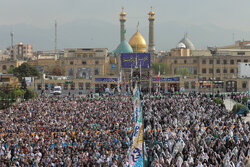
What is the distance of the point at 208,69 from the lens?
75.1 metres

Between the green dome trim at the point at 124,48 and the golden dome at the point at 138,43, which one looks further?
the golden dome at the point at 138,43

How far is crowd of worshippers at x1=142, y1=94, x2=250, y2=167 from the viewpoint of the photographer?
14005mm

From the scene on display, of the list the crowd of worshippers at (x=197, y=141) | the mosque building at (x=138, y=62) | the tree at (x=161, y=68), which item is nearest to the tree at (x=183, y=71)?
the mosque building at (x=138, y=62)

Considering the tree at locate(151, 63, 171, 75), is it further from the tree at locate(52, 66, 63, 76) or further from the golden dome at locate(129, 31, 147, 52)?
the tree at locate(52, 66, 63, 76)

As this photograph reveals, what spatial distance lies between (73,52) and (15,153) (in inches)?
2482

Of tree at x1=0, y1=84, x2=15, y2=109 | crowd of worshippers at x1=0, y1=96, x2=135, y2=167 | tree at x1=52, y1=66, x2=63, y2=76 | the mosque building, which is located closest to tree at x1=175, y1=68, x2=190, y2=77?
the mosque building

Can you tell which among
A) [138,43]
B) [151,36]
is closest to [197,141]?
[138,43]

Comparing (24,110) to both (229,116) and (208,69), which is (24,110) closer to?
(229,116)

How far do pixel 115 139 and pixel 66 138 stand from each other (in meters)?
2.32

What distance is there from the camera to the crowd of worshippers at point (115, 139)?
14.4 m

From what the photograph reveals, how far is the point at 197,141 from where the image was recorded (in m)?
16.5

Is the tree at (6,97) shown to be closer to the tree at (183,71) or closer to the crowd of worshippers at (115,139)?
the crowd of worshippers at (115,139)

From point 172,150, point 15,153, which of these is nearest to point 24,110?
point 15,153

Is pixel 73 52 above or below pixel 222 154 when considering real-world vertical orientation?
above
